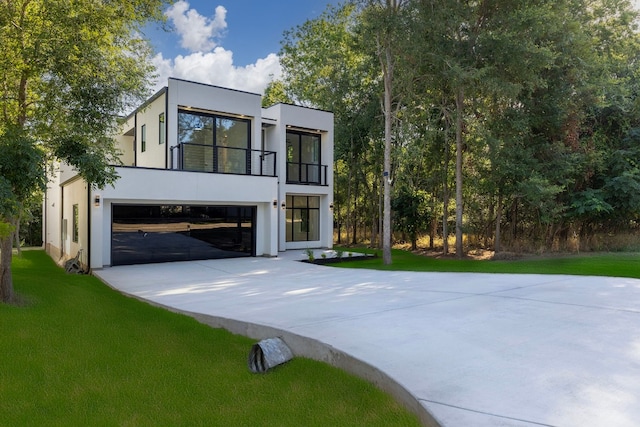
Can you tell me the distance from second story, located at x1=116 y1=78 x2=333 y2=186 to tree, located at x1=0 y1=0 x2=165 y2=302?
4.50 m

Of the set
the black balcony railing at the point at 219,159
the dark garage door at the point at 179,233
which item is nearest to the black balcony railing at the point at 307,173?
the black balcony railing at the point at 219,159

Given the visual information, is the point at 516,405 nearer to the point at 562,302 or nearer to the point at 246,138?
the point at 562,302

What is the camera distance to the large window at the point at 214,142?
15195 millimetres

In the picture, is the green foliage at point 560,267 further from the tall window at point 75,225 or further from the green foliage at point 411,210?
the tall window at point 75,225

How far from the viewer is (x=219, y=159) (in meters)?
15.8

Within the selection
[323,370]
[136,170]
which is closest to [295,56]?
[136,170]

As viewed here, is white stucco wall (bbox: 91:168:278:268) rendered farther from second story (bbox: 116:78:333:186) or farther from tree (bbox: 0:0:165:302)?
tree (bbox: 0:0:165:302)

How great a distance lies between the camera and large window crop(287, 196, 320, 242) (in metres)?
18.9

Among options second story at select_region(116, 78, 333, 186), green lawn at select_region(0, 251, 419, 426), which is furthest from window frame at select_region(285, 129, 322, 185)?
green lawn at select_region(0, 251, 419, 426)

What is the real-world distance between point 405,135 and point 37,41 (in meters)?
11.0

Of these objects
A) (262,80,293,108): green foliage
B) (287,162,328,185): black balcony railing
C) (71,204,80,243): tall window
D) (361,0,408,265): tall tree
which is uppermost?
(262,80,293,108): green foliage

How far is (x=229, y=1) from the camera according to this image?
16500mm

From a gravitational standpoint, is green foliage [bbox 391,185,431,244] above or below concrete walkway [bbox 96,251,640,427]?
above

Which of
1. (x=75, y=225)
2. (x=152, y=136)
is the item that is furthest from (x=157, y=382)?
(x=152, y=136)
